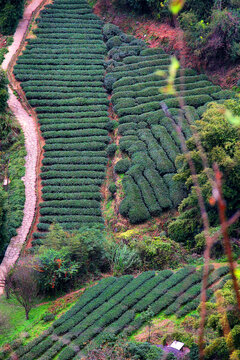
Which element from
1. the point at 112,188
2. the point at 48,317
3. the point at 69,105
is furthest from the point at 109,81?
the point at 48,317

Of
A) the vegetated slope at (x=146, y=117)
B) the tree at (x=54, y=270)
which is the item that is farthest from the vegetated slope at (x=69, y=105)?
the tree at (x=54, y=270)

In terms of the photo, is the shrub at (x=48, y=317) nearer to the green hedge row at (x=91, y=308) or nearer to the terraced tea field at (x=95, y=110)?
the green hedge row at (x=91, y=308)

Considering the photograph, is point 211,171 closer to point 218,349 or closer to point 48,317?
point 48,317

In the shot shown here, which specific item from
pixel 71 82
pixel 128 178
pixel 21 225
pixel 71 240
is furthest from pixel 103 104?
pixel 71 240

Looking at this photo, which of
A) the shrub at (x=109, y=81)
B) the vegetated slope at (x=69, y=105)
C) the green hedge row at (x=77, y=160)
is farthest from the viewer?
the shrub at (x=109, y=81)

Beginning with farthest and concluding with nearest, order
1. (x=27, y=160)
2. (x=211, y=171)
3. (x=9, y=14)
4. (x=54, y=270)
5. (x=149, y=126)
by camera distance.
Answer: (x=9, y=14)
(x=149, y=126)
(x=27, y=160)
(x=211, y=171)
(x=54, y=270)

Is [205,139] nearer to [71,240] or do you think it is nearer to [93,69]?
[71,240]
